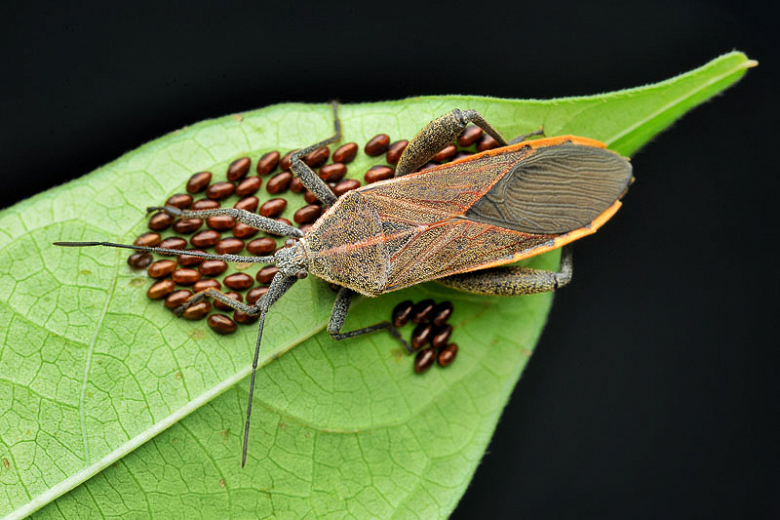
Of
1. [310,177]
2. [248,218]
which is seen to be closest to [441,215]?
[310,177]

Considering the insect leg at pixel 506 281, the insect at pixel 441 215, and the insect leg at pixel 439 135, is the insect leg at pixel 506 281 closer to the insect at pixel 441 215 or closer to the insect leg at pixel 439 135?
the insect at pixel 441 215

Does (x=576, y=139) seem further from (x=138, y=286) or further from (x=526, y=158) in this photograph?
(x=138, y=286)

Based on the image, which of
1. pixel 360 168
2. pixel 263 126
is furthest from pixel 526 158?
pixel 263 126

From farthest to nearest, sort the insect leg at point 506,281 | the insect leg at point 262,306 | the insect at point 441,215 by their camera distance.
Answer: the insect leg at point 506,281
the insect at point 441,215
the insect leg at point 262,306

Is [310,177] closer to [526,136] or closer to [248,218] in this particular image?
[248,218]

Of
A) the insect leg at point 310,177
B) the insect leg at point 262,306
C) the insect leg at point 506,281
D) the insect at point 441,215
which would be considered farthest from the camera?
the insect leg at point 506,281

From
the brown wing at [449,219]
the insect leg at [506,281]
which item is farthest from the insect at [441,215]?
the insect leg at [506,281]

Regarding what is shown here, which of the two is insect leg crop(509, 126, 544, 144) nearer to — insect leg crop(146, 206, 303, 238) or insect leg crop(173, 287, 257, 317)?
insect leg crop(146, 206, 303, 238)
